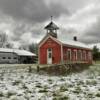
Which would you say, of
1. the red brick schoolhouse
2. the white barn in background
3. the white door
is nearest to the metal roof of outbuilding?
the red brick schoolhouse

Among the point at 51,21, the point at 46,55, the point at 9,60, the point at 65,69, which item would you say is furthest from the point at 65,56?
the point at 9,60

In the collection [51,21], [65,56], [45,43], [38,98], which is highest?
[51,21]

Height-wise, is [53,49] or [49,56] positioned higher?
[53,49]

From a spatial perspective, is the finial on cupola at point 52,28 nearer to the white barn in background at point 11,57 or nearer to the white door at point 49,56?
the white door at point 49,56

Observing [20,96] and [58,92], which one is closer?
[20,96]

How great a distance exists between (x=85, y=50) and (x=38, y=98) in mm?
28625

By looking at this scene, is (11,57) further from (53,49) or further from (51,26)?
(53,49)

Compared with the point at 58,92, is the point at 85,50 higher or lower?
higher

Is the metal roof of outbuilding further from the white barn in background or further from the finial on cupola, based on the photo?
the white barn in background

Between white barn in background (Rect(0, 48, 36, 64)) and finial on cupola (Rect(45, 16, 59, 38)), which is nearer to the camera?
finial on cupola (Rect(45, 16, 59, 38))

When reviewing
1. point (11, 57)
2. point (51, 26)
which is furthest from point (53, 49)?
point (11, 57)

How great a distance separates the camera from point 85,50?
35844 millimetres

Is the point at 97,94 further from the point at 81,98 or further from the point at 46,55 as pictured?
the point at 46,55

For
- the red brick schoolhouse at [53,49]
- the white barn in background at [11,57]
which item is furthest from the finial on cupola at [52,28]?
the white barn in background at [11,57]
